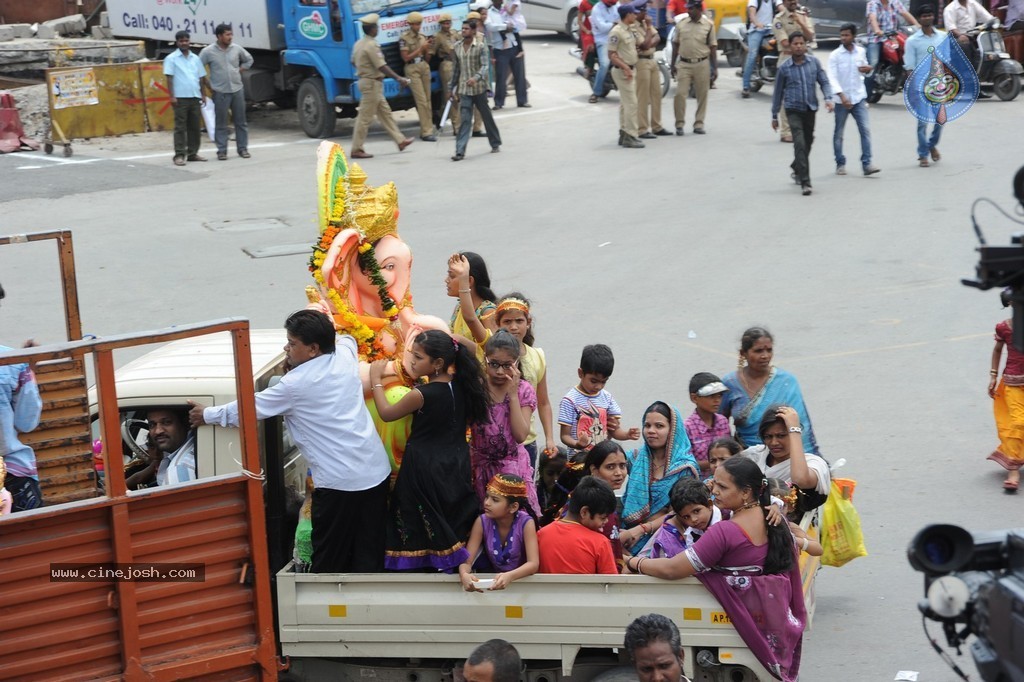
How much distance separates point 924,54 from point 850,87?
134 cm

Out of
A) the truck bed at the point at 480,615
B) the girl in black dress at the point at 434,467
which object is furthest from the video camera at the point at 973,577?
the girl in black dress at the point at 434,467

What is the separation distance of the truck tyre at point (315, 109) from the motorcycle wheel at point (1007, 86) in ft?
35.3

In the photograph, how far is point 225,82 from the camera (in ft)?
→ 60.4

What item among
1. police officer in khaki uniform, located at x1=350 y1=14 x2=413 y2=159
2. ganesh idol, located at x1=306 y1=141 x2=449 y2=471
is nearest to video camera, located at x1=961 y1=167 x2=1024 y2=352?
ganesh idol, located at x1=306 y1=141 x2=449 y2=471

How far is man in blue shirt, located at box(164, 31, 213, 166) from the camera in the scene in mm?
17828

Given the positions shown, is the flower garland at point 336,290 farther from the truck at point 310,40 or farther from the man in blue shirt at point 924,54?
the truck at point 310,40

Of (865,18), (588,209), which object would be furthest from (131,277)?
(865,18)

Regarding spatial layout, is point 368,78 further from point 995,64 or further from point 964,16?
point 995,64

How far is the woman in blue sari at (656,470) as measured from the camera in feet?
20.0

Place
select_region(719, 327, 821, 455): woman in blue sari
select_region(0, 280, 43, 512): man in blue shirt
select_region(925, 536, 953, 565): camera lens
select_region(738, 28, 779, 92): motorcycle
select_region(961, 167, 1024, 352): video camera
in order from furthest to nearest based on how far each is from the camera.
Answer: select_region(738, 28, 779, 92): motorcycle → select_region(719, 327, 821, 455): woman in blue sari → select_region(0, 280, 43, 512): man in blue shirt → select_region(925, 536, 953, 565): camera lens → select_region(961, 167, 1024, 352): video camera

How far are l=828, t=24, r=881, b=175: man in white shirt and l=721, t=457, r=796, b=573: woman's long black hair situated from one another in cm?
1153

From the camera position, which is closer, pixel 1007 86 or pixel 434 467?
pixel 434 467

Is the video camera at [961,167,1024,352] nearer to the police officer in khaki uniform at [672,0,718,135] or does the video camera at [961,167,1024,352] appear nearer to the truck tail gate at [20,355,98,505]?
the truck tail gate at [20,355,98,505]

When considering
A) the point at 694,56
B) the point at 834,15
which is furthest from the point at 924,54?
the point at 834,15
